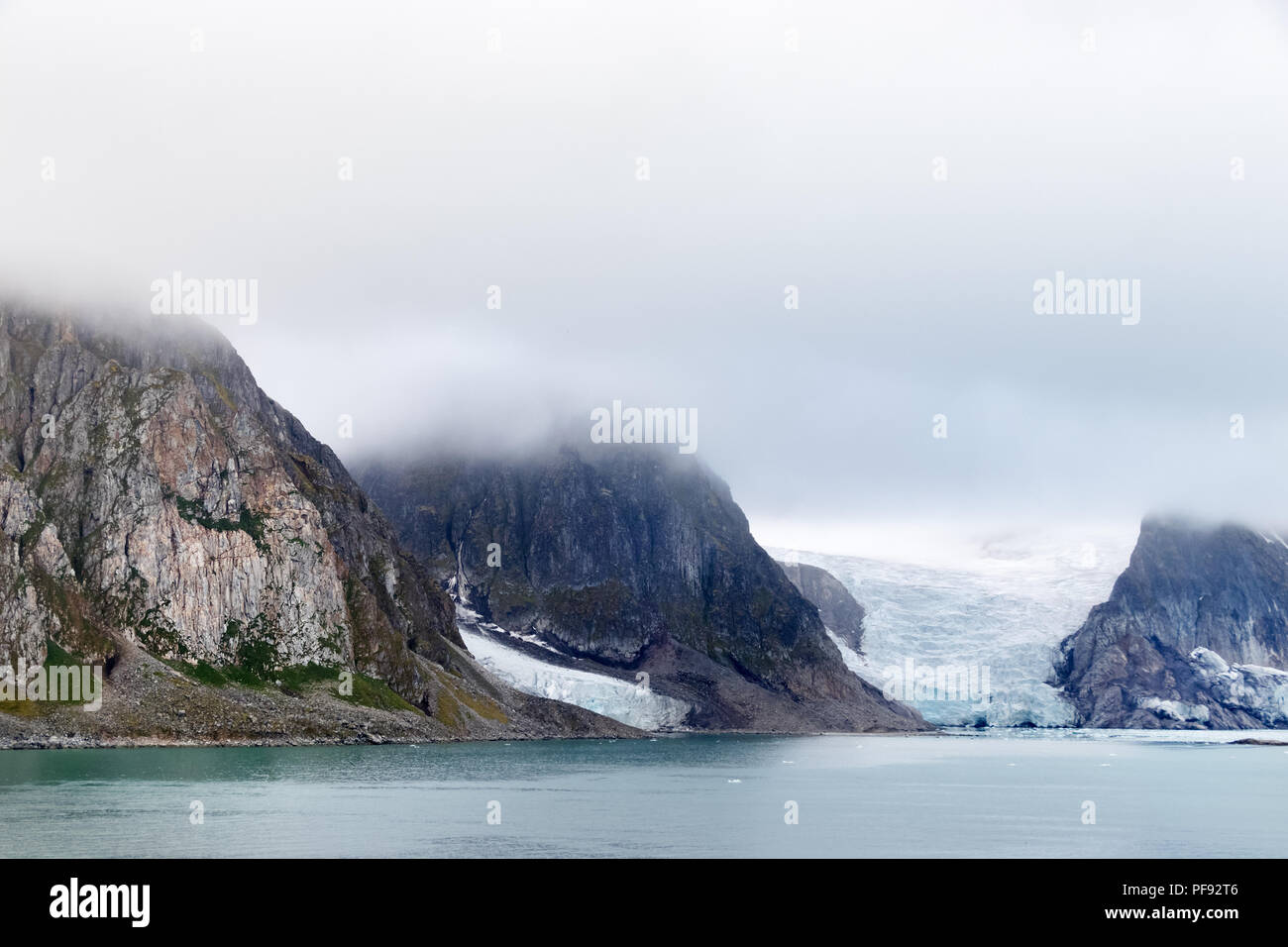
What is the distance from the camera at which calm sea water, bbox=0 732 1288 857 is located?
89.2 metres

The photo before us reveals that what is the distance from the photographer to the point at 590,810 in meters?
115

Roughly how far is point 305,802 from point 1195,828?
73738 mm

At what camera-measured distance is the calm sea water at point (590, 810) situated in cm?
8925
